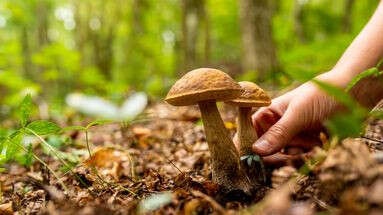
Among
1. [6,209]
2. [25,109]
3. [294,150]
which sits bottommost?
[294,150]

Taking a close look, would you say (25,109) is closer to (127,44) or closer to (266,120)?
(266,120)

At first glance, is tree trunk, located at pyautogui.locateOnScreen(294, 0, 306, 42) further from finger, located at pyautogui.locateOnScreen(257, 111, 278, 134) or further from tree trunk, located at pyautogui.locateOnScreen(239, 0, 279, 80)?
finger, located at pyautogui.locateOnScreen(257, 111, 278, 134)

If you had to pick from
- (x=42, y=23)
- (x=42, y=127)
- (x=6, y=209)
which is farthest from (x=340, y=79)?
(x=42, y=23)

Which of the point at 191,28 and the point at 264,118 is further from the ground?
the point at 191,28

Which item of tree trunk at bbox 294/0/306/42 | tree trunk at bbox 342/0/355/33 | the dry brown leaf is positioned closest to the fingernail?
the dry brown leaf

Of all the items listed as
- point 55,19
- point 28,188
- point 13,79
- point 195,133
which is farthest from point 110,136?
point 55,19

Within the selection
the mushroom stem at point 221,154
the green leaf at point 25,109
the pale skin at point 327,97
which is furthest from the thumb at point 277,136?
the green leaf at point 25,109

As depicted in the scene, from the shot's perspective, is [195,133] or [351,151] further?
[195,133]

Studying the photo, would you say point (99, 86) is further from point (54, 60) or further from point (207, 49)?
point (207, 49)

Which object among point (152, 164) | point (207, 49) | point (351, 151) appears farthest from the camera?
point (207, 49)
